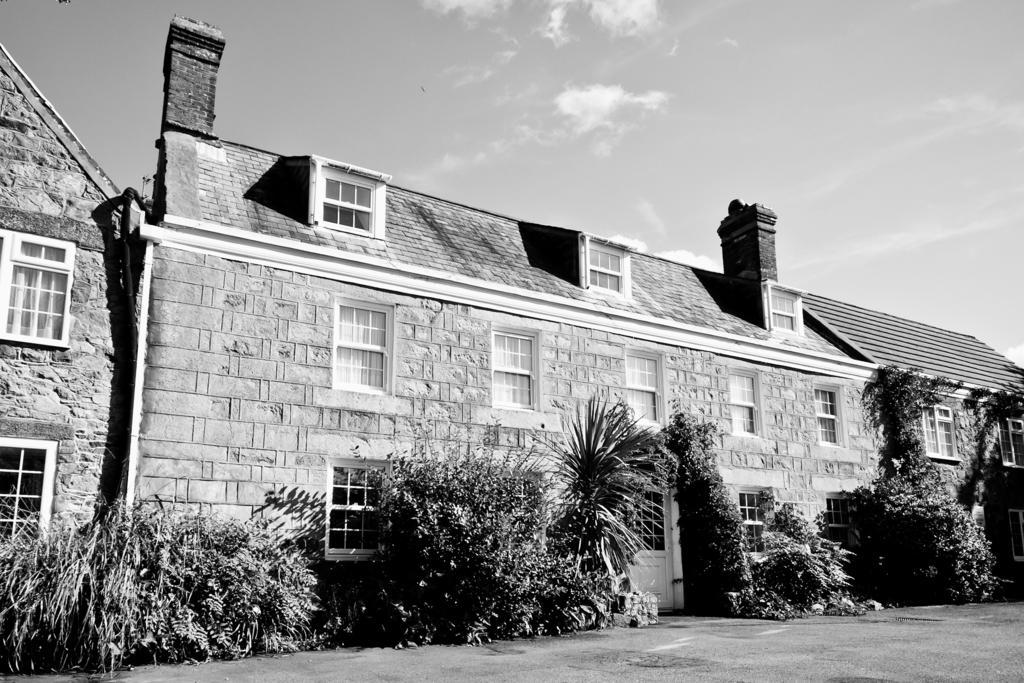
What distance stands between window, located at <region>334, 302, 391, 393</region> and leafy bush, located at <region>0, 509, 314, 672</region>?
10.2ft

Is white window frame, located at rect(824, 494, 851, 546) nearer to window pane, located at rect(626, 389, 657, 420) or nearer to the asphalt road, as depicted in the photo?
window pane, located at rect(626, 389, 657, 420)

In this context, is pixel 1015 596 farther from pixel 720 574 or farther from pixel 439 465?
pixel 439 465

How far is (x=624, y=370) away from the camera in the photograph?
17594 mm

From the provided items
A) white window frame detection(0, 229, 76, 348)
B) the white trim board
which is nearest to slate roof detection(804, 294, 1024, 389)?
the white trim board

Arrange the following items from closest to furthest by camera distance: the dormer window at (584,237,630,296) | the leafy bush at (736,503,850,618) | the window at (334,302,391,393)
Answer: the window at (334,302,391,393) → the leafy bush at (736,503,850,618) → the dormer window at (584,237,630,296)

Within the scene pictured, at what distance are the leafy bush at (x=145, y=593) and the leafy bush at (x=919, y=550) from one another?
42.1 ft

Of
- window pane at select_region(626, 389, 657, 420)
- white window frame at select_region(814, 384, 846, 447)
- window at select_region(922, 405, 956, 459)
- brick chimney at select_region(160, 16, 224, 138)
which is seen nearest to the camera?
brick chimney at select_region(160, 16, 224, 138)

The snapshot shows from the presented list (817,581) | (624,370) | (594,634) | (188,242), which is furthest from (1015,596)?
(188,242)

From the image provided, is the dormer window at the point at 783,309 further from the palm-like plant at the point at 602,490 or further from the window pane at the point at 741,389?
the palm-like plant at the point at 602,490

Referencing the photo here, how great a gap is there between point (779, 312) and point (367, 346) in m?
11.2

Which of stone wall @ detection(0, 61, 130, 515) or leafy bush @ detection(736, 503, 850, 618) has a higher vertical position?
stone wall @ detection(0, 61, 130, 515)

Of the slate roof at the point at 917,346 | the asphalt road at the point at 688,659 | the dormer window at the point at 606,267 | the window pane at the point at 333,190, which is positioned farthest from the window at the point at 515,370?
the slate roof at the point at 917,346

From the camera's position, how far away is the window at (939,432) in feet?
74.8

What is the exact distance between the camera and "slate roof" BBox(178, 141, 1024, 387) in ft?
48.2
